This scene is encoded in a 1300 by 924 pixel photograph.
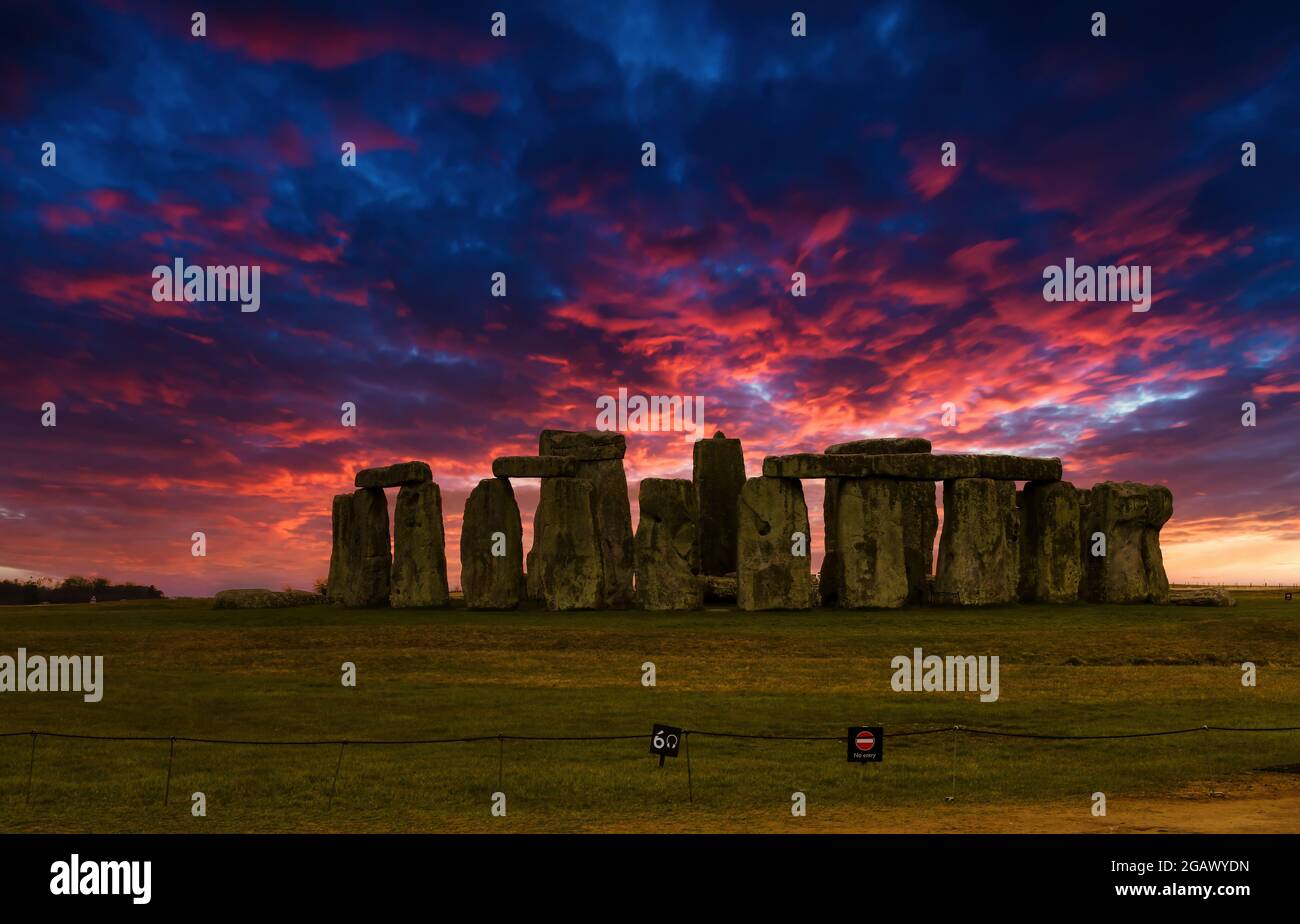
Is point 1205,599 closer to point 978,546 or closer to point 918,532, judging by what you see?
point 978,546

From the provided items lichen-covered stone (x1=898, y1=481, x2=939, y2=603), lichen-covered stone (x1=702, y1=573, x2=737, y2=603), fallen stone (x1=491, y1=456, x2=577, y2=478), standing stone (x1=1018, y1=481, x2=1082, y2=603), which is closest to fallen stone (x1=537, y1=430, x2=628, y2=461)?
fallen stone (x1=491, y1=456, x2=577, y2=478)

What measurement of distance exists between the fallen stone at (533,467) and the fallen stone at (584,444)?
10.1 ft

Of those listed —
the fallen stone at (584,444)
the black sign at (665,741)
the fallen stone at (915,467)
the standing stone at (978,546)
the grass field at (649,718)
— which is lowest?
the grass field at (649,718)

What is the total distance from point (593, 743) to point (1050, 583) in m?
24.0

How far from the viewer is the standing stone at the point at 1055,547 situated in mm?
35875

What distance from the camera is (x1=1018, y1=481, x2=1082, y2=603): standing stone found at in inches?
1412

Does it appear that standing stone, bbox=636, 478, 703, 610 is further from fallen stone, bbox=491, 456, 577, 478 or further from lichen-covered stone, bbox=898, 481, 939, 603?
lichen-covered stone, bbox=898, 481, 939, 603

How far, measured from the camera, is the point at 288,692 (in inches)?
867

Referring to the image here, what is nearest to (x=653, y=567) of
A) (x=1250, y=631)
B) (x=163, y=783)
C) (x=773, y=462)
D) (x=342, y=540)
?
(x=773, y=462)

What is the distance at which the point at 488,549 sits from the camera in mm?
35062

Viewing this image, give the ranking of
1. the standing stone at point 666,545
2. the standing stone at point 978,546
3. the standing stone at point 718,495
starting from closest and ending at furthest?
the standing stone at point 666,545, the standing stone at point 978,546, the standing stone at point 718,495

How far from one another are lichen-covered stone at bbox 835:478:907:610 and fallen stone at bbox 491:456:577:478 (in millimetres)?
9273

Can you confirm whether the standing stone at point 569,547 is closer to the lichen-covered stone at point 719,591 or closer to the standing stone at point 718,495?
the lichen-covered stone at point 719,591

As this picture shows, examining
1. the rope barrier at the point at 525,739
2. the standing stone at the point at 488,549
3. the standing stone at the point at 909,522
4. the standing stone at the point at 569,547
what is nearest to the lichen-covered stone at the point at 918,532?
the standing stone at the point at 909,522
